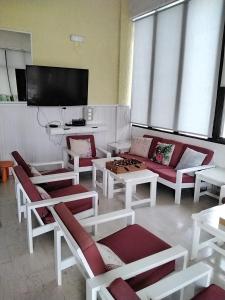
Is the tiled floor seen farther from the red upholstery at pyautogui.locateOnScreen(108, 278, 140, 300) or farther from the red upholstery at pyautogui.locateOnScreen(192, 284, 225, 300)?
the red upholstery at pyautogui.locateOnScreen(108, 278, 140, 300)

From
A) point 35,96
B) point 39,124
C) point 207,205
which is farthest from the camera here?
point 39,124

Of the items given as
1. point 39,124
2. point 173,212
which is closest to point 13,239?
point 173,212

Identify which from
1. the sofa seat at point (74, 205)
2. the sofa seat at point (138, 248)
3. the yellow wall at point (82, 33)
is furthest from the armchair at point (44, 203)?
the yellow wall at point (82, 33)

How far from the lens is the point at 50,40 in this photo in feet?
14.3

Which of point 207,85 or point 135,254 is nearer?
Answer: point 135,254

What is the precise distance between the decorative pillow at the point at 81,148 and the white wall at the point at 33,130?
20.2 inches

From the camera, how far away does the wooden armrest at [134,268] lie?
4.18 feet

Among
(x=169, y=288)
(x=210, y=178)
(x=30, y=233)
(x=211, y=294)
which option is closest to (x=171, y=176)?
(x=210, y=178)

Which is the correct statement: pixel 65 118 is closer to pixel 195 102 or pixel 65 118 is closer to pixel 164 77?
pixel 164 77

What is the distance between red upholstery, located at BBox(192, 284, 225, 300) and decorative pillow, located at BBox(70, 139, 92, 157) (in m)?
3.21

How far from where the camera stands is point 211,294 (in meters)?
1.36

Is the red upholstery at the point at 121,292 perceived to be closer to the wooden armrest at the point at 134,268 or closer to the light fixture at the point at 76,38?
the wooden armrest at the point at 134,268

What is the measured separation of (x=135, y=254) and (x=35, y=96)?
3.32m

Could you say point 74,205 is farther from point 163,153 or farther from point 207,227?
point 163,153
